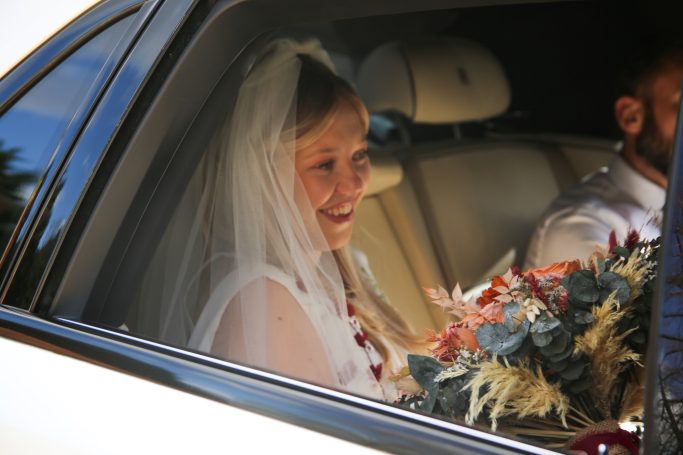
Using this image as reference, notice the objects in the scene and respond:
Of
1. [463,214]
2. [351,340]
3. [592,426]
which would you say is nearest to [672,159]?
[592,426]

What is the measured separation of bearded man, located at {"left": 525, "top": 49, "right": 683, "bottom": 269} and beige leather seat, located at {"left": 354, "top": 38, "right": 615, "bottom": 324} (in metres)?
0.29

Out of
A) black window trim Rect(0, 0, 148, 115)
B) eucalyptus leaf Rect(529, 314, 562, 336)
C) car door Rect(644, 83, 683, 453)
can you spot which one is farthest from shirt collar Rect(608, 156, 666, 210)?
car door Rect(644, 83, 683, 453)

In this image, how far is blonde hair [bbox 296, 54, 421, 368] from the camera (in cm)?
246

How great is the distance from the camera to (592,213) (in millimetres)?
3596

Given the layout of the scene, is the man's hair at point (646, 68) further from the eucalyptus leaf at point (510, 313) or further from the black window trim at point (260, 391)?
the black window trim at point (260, 391)

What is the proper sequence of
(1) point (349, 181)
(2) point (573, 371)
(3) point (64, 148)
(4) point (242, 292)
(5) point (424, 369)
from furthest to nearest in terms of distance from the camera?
(1) point (349, 181)
(4) point (242, 292)
(3) point (64, 148)
(5) point (424, 369)
(2) point (573, 371)

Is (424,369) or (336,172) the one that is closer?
(424,369)

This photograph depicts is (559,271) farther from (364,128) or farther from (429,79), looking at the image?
(429,79)

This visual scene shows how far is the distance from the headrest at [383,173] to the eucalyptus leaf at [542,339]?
2.09 metres

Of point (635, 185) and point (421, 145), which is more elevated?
point (421, 145)

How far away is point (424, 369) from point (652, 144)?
2.40 m

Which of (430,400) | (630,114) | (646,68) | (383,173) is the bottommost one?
(430,400)

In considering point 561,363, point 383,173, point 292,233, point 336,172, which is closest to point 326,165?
point 336,172

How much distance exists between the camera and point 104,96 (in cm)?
167
